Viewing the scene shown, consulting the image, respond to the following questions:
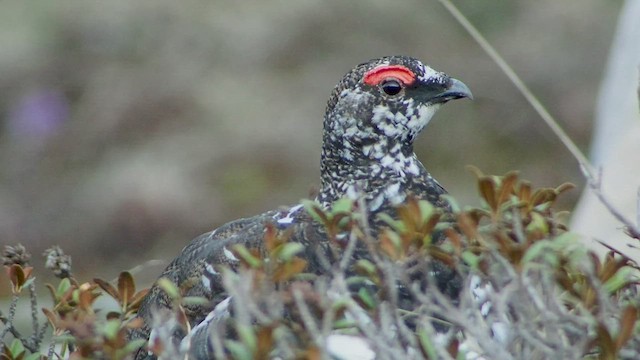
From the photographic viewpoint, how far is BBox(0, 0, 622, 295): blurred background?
798cm

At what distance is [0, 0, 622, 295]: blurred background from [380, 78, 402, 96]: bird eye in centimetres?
396

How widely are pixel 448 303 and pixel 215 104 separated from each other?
653 centimetres

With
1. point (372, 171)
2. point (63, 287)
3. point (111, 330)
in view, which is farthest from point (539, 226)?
point (372, 171)

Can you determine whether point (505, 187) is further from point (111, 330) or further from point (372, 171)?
point (372, 171)

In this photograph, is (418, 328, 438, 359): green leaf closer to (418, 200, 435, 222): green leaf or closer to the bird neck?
(418, 200, 435, 222): green leaf

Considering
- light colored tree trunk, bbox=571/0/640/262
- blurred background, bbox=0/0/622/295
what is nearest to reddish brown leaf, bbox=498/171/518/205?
light colored tree trunk, bbox=571/0/640/262

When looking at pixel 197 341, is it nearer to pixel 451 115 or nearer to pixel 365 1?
pixel 451 115

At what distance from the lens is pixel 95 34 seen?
937cm

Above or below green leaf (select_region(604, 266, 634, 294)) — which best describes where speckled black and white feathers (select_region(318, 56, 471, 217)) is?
above

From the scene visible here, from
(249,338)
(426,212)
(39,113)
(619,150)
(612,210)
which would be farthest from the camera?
(39,113)

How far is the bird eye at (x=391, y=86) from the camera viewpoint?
372 cm

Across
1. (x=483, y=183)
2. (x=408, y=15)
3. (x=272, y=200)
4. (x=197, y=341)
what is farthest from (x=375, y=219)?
(x=408, y=15)

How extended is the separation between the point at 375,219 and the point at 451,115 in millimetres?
5236

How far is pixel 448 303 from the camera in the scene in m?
2.35
